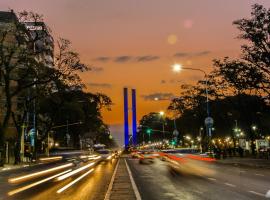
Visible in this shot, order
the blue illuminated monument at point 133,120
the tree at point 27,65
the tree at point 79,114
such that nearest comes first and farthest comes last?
the tree at point 27,65, the tree at point 79,114, the blue illuminated monument at point 133,120

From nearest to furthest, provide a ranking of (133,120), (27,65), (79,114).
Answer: (27,65), (79,114), (133,120)

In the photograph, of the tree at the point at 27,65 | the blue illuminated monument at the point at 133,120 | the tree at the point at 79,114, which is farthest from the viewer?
the blue illuminated monument at the point at 133,120

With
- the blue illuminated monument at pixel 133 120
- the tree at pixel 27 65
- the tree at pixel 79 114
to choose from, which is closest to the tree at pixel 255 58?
the tree at pixel 27 65

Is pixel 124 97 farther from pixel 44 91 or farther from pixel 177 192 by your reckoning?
pixel 177 192

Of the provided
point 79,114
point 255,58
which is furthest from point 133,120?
point 255,58

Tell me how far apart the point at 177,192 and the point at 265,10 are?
35.1 meters

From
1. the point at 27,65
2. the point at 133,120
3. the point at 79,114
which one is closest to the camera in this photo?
the point at 27,65

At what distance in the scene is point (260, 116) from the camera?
2923 inches

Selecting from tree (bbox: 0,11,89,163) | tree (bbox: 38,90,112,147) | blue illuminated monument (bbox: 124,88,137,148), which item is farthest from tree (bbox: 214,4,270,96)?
blue illuminated monument (bbox: 124,88,137,148)

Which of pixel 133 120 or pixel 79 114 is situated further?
pixel 133 120

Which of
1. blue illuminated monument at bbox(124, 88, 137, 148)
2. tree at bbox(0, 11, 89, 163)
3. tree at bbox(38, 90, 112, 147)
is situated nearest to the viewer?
tree at bbox(0, 11, 89, 163)

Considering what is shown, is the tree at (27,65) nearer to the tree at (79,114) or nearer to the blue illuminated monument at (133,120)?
the tree at (79,114)

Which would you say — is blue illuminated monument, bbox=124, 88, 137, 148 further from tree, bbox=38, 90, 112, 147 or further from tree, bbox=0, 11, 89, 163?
tree, bbox=0, 11, 89, 163

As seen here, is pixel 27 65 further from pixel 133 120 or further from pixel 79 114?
pixel 133 120
